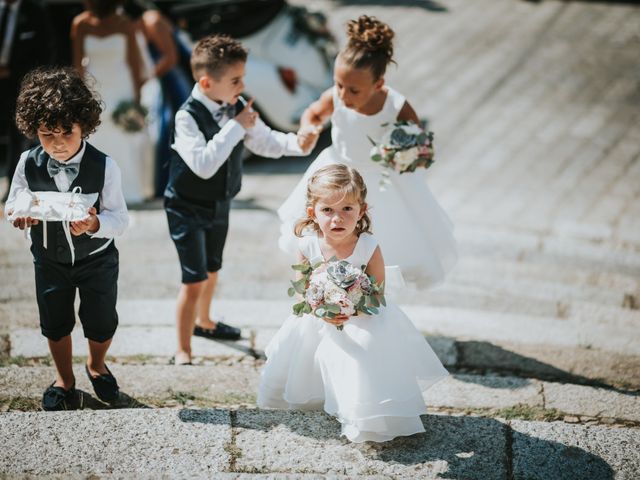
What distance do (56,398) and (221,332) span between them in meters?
1.15

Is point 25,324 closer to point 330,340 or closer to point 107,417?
point 107,417

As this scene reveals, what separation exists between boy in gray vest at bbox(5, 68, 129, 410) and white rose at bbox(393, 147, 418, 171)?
1.44 meters

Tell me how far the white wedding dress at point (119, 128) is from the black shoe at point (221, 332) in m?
3.00

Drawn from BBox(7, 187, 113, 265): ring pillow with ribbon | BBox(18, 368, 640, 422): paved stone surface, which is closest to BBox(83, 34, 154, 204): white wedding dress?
BBox(18, 368, 640, 422): paved stone surface

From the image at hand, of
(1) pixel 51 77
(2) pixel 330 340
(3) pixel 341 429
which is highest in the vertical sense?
(1) pixel 51 77

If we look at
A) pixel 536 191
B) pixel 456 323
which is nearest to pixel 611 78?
pixel 536 191

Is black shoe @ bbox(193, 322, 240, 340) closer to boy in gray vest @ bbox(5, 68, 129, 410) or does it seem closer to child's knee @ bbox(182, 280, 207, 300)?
child's knee @ bbox(182, 280, 207, 300)

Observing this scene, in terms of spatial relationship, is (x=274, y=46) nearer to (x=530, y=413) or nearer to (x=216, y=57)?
(x=216, y=57)

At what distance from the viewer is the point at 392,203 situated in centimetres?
438

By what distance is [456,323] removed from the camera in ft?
16.1

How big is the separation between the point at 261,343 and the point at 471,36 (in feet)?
28.7

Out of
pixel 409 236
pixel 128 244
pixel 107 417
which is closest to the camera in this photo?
pixel 107 417

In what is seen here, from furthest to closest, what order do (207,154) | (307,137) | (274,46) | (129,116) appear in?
(274,46)
(129,116)
(307,137)
(207,154)

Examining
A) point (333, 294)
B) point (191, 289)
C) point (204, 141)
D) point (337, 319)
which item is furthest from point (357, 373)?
point (204, 141)
